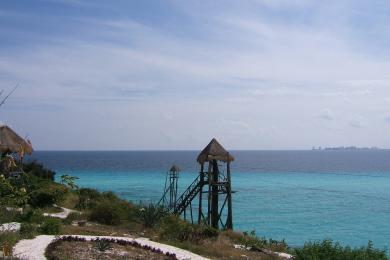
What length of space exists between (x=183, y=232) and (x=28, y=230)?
19.4 feet

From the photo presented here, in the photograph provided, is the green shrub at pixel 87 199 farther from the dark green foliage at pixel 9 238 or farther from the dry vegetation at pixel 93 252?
the dry vegetation at pixel 93 252

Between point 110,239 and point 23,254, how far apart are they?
3.19 metres

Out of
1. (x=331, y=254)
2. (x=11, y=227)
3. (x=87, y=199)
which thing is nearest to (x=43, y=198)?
(x=87, y=199)

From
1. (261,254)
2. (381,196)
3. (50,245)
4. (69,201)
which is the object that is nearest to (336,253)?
(261,254)

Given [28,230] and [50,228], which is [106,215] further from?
[28,230]

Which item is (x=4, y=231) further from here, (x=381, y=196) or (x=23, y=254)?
(x=381, y=196)

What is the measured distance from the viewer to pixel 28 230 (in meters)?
15.8

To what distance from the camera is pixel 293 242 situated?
118 feet

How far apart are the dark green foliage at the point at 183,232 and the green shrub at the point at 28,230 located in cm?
476

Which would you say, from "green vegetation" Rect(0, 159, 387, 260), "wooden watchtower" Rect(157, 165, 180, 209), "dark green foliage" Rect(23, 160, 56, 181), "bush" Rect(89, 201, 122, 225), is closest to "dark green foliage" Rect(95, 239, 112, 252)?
"green vegetation" Rect(0, 159, 387, 260)

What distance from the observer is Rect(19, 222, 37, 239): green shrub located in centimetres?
1523

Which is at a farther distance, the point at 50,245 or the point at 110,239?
the point at 110,239

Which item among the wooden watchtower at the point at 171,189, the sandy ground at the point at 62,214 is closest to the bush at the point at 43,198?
the sandy ground at the point at 62,214

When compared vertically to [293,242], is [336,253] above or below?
above
